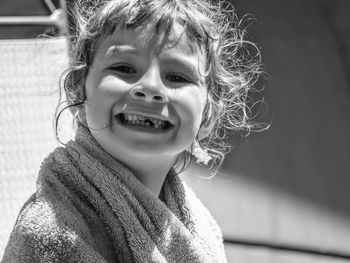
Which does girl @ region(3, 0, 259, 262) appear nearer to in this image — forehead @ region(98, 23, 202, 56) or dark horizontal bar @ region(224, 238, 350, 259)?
forehead @ region(98, 23, 202, 56)

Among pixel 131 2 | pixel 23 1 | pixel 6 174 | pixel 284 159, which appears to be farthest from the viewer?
pixel 284 159

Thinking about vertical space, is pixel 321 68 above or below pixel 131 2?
below

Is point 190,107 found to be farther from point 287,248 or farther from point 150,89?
point 287,248

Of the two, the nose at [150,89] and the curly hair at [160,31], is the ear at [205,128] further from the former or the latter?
the nose at [150,89]

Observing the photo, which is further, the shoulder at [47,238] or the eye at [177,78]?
the eye at [177,78]

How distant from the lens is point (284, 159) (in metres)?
1.50

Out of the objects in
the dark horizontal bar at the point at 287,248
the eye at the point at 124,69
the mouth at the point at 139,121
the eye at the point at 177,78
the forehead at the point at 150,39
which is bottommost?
the dark horizontal bar at the point at 287,248

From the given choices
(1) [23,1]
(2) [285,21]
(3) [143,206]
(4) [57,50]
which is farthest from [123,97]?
(2) [285,21]

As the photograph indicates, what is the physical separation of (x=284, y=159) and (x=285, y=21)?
1.00 ft

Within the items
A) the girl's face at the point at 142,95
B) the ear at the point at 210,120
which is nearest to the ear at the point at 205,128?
the ear at the point at 210,120

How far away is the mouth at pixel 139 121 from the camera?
796 millimetres

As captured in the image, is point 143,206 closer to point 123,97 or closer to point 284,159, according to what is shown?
point 123,97

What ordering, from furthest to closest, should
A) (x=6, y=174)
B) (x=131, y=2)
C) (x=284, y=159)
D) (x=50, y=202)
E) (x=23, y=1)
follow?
(x=284, y=159), (x=23, y=1), (x=6, y=174), (x=131, y=2), (x=50, y=202)

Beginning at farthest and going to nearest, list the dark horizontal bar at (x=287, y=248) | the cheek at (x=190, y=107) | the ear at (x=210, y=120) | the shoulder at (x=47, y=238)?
the dark horizontal bar at (x=287, y=248), the ear at (x=210, y=120), the cheek at (x=190, y=107), the shoulder at (x=47, y=238)
